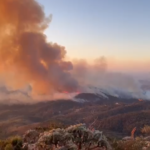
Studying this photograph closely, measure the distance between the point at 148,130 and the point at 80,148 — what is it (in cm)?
3433

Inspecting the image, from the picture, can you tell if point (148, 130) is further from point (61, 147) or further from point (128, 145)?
point (61, 147)

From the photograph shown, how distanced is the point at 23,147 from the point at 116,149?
36.3 feet

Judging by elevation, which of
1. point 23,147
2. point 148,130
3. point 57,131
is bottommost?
point 148,130

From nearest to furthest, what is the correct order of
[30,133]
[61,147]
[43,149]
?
[61,147] < [43,149] < [30,133]

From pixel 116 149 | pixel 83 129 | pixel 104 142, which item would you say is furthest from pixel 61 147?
pixel 116 149

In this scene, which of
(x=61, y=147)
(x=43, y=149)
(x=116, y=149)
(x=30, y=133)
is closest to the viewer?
(x=61, y=147)

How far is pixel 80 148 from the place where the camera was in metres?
18.6

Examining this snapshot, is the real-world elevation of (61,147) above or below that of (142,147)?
above

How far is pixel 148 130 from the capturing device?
48.4m

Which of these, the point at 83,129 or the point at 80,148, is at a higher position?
the point at 83,129

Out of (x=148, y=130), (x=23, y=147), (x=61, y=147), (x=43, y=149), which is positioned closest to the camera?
(x=61, y=147)

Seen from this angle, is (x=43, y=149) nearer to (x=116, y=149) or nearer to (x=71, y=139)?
(x=71, y=139)

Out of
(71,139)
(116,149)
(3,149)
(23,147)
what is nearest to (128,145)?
(116,149)

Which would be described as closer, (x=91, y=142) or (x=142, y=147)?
(x=91, y=142)
